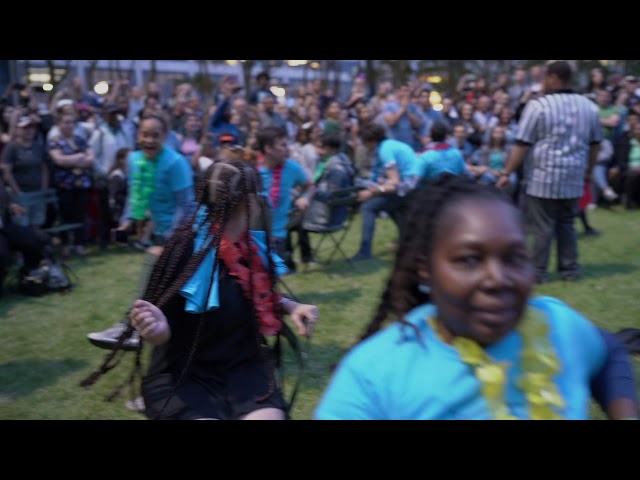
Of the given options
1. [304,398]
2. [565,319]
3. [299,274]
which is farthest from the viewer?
[299,274]

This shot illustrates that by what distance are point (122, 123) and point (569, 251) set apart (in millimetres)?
6581

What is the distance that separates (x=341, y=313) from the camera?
6426mm

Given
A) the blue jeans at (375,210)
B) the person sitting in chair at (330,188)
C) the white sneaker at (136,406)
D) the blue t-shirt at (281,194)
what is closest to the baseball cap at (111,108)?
the person sitting in chair at (330,188)

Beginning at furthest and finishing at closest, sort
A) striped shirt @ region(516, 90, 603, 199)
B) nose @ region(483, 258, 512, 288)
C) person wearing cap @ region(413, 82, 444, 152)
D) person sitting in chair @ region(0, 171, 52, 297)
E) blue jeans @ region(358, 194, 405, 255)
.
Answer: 1. person wearing cap @ region(413, 82, 444, 152)
2. blue jeans @ region(358, 194, 405, 255)
3. person sitting in chair @ region(0, 171, 52, 297)
4. striped shirt @ region(516, 90, 603, 199)
5. nose @ region(483, 258, 512, 288)

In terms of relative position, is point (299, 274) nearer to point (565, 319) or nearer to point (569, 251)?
point (569, 251)

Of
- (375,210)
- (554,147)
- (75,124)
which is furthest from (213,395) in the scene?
(75,124)

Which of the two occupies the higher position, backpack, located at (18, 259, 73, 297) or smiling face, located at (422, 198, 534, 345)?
smiling face, located at (422, 198, 534, 345)

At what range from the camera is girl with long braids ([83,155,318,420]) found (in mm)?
3031

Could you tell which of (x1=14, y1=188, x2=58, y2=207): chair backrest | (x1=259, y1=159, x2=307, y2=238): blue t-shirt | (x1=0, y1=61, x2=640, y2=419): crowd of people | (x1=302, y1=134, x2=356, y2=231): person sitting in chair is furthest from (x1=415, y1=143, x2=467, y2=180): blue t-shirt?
(x1=14, y1=188, x2=58, y2=207): chair backrest

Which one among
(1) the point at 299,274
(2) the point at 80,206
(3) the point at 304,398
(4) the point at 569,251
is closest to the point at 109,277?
(2) the point at 80,206

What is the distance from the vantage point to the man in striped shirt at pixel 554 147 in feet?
21.4

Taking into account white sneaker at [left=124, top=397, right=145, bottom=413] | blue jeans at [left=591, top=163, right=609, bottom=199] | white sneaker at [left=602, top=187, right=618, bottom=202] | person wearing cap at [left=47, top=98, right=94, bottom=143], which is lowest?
white sneaker at [left=124, top=397, right=145, bottom=413]

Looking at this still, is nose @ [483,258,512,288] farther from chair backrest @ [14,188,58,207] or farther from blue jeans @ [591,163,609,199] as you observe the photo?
blue jeans @ [591,163,609,199]

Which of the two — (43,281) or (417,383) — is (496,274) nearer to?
(417,383)
